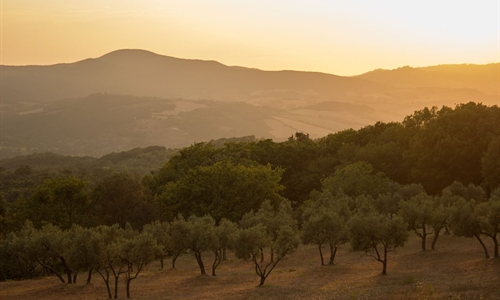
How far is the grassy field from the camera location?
35534 mm

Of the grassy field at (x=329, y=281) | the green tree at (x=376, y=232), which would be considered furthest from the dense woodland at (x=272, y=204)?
the grassy field at (x=329, y=281)

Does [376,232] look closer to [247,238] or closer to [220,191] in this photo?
Answer: [247,238]

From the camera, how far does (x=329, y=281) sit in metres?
43.6

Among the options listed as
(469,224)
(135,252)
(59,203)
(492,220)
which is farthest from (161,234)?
(492,220)

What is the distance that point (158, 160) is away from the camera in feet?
627

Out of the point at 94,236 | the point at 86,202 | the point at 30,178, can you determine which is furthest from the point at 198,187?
the point at 30,178

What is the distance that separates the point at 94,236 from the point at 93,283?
6879 millimetres

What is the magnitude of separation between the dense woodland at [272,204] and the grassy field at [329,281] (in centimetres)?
139

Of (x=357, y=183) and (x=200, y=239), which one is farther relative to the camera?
(x=357, y=183)

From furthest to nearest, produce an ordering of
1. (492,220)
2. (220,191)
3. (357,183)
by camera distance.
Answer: (220,191) → (357,183) → (492,220)

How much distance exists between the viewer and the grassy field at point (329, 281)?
3553 cm

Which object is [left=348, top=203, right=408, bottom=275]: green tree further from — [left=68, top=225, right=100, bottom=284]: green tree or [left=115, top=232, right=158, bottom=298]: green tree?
[left=68, top=225, right=100, bottom=284]: green tree

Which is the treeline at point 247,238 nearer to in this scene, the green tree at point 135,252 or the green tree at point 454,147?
the green tree at point 135,252

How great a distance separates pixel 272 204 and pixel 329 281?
124 feet
